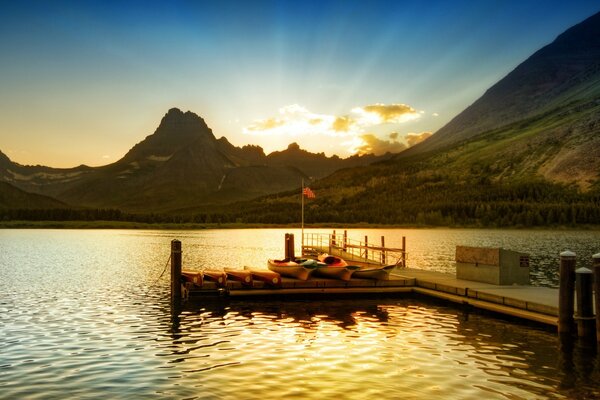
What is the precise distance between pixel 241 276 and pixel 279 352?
585 inches

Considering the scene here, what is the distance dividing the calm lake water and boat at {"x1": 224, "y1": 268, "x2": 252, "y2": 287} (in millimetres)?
1461

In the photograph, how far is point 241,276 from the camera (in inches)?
1457

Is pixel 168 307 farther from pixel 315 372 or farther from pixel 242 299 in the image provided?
pixel 315 372

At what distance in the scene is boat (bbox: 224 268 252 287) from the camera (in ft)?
120

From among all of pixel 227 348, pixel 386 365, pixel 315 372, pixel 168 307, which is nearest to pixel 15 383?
pixel 227 348

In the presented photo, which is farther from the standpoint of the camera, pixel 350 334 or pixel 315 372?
pixel 350 334

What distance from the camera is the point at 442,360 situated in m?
21.0

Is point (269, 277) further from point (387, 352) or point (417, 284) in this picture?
point (387, 352)

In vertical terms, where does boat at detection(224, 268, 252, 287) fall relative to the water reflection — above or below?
above

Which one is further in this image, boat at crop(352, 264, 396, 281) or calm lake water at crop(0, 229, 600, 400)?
boat at crop(352, 264, 396, 281)

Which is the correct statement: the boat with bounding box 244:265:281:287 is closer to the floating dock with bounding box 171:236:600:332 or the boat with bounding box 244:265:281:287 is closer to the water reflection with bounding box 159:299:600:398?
the floating dock with bounding box 171:236:600:332

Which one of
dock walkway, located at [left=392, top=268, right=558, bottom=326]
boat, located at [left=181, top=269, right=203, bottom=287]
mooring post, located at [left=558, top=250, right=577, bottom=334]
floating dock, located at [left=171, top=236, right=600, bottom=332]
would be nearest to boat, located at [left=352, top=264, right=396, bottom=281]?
floating dock, located at [left=171, top=236, right=600, bottom=332]

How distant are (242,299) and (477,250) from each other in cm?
1551

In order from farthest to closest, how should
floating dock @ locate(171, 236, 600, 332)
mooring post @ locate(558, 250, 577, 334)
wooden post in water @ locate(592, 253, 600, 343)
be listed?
1. floating dock @ locate(171, 236, 600, 332)
2. mooring post @ locate(558, 250, 577, 334)
3. wooden post in water @ locate(592, 253, 600, 343)
